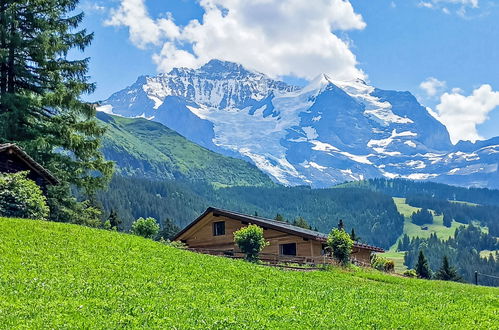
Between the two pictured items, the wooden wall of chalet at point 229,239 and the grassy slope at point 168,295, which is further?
the wooden wall of chalet at point 229,239

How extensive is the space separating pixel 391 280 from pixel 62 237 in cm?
2199

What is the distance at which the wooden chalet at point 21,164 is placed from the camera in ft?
138

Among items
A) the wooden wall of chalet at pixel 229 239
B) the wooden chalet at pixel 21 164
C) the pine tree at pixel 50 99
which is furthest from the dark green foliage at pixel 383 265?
the wooden chalet at pixel 21 164

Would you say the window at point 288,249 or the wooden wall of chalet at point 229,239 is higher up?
the wooden wall of chalet at point 229,239

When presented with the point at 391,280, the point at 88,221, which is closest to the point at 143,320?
the point at 391,280

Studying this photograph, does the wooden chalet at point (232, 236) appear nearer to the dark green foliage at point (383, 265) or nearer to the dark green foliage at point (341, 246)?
the dark green foliage at point (383, 265)

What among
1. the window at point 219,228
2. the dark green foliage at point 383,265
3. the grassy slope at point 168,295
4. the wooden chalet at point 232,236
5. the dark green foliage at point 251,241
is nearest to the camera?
the grassy slope at point 168,295

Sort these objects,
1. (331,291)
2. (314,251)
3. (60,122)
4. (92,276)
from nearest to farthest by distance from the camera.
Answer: (92,276), (331,291), (60,122), (314,251)

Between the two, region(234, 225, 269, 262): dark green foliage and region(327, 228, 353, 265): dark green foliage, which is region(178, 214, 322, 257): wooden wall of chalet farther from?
region(234, 225, 269, 262): dark green foliage

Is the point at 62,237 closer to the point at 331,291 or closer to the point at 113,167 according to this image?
the point at 331,291

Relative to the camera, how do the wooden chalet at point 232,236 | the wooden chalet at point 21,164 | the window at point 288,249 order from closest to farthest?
the wooden chalet at point 21,164, the wooden chalet at point 232,236, the window at point 288,249

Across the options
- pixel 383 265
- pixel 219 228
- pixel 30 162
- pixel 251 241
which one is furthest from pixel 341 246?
pixel 30 162

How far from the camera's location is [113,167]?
50.2 meters

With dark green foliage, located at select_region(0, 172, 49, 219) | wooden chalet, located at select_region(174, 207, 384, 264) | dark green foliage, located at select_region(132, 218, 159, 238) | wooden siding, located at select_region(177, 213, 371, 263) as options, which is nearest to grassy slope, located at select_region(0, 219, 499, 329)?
dark green foliage, located at select_region(0, 172, 49, 219)
